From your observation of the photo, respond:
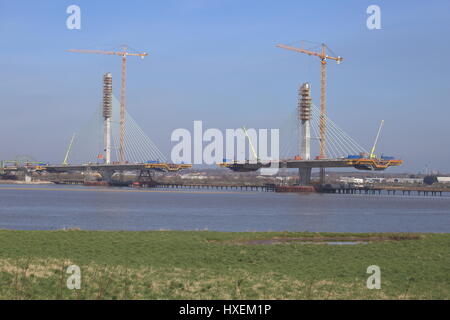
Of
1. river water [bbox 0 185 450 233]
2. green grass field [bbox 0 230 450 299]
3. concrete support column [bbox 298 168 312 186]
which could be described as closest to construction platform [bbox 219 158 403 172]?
concrete support column [bbox 298 168 312 186]

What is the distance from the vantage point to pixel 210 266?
2388 cm

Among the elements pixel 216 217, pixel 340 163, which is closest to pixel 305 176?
pixel 340 163

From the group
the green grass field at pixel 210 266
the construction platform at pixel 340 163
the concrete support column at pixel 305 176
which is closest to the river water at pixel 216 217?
the green grass field at pixel 210 266

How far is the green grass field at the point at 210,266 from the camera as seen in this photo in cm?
1836

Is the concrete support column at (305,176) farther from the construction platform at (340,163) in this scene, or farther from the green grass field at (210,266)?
the green grass field at (210,266)

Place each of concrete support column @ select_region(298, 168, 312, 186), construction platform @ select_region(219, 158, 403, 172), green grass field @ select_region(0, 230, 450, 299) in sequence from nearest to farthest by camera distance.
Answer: green grass field @ select_region(0, 230, 450, 299) → construction platform @ select_region(219, 158, 403, 172) → concrete support column @ select_region(298, 168, 312, 186)

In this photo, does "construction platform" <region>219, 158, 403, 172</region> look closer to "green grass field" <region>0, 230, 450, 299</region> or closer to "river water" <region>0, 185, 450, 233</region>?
"river water" <region>0, 185, 450, 233</region>

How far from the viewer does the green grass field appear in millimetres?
18359

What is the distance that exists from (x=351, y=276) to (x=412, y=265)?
13.6 ft

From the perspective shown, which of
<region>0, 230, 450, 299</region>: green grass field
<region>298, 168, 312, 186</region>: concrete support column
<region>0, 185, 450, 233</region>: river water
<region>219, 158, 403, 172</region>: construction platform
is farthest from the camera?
<region>298, 168, 312, 186</region>: concrete support column
